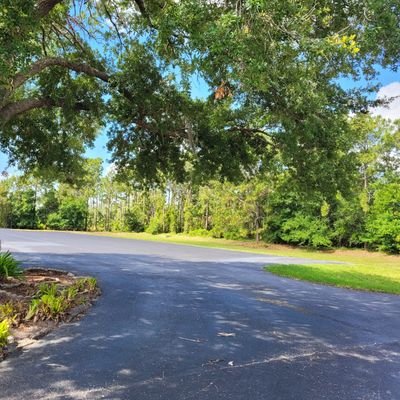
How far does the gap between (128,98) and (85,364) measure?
5.56 m

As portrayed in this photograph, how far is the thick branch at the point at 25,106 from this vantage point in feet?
24.1

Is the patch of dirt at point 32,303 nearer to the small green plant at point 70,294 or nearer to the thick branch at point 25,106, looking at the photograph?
the small green plant at point 70,294

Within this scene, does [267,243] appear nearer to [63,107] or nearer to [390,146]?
[390,146]

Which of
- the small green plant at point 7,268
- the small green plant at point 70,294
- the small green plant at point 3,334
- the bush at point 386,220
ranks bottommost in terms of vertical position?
the small green plant at point 3,334

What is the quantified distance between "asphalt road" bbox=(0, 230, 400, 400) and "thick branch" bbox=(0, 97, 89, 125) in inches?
154

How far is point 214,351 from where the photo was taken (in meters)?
4.93

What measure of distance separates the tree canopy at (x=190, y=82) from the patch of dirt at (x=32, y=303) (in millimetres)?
3211

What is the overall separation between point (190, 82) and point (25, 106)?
329 centimetres

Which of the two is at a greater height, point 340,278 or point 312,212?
point 312,212

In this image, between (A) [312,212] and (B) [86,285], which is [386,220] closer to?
(A) [312,212]

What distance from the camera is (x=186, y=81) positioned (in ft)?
26.1

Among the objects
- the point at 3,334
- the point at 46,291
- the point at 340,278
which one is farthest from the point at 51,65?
the point at 340,278

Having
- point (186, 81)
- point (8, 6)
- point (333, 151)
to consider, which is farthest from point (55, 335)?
point (333, 151)

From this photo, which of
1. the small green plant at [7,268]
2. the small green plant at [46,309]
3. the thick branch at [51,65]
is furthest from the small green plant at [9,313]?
the thick branch at [51,65]
